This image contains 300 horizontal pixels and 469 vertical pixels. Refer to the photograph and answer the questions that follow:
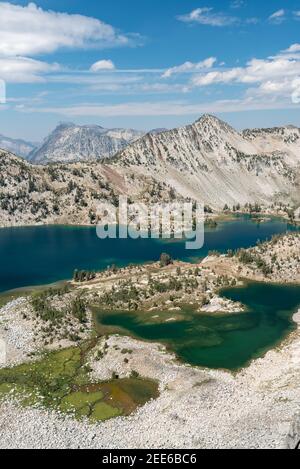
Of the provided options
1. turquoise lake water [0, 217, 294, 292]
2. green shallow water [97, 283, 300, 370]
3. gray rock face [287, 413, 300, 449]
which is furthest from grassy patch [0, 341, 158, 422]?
turquoise lake water [0, 217, 294, 292]

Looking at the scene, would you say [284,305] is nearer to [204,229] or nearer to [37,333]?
[37,333]

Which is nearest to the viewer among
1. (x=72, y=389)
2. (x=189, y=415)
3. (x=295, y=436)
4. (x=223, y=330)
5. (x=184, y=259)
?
(x=295, y=436)

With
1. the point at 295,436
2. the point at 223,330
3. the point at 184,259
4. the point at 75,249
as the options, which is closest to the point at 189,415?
the point at 295,436

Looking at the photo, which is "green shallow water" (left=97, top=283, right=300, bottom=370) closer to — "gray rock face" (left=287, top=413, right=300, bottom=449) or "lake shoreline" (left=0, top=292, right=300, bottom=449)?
"lake shoreline" (left=0, top=292, right=300, bottom=449)

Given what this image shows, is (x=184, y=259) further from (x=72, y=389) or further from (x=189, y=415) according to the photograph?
→ (x=189, y=415)

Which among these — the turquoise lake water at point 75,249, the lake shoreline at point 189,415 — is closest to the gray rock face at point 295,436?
the lake shoreline at point 189,415
